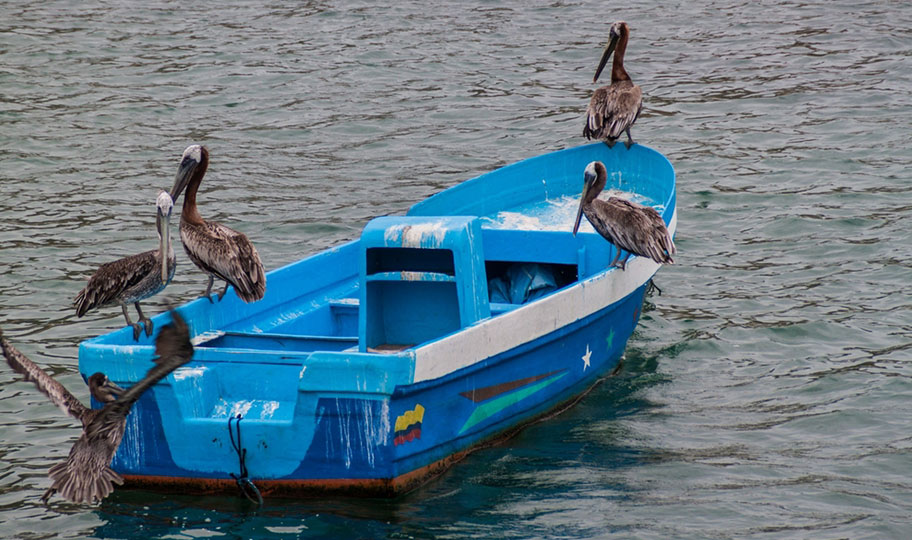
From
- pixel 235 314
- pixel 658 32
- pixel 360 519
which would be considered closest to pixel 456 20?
pixel 658 32

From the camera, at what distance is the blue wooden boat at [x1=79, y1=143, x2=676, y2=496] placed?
7.45 meters

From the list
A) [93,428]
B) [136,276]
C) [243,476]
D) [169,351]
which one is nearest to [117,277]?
[136,276]

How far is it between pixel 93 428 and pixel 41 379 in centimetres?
44

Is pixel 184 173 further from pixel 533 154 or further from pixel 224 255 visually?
pixel 533 154


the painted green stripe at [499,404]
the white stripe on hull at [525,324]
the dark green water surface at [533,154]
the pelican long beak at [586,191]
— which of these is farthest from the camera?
the pelican long beak at [586,191]

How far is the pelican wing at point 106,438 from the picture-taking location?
661cm

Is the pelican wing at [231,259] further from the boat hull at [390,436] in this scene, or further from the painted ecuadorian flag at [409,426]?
the painted ecuadorian flag at [409,426]

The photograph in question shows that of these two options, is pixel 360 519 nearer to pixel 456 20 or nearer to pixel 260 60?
A: pixel 260 60

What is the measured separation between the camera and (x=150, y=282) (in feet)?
27.9

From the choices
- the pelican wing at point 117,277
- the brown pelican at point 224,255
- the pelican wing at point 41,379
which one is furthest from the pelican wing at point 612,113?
the pelican wing at point 41,379

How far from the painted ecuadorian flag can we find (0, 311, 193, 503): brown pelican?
1478mm

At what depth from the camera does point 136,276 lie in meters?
8.49

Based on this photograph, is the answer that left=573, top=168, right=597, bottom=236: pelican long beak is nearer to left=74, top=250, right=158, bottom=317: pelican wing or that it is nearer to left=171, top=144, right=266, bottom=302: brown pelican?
left=171, top=144, right=266, bottom=302: brown pelican

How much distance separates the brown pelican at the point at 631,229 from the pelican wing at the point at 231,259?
2.69 m
